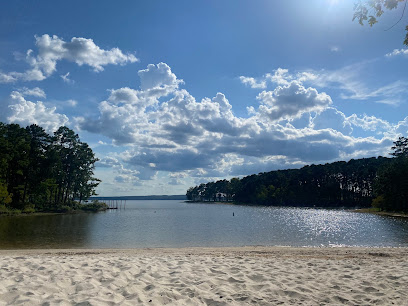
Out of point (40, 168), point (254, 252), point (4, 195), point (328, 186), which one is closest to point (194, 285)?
point (254, 252)

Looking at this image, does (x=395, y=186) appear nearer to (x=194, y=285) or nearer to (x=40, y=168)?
(x=194, y=285)

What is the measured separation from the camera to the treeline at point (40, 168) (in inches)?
2363

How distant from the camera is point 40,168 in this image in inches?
2694

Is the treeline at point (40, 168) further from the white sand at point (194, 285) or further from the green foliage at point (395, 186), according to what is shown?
the green foliage at point (395, 186)

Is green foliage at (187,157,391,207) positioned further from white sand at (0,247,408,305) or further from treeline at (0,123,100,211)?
white sand at (0,247,408,305)

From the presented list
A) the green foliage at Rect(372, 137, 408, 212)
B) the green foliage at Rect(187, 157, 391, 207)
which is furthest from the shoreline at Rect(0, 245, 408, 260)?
the green foliage at Rect(187, 157, 391, 207)

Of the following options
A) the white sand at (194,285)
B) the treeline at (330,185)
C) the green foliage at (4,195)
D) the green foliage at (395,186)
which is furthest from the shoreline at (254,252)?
the treeline at (330,185)

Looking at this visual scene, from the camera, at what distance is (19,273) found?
806cm

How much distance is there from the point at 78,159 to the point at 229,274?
82.3 m

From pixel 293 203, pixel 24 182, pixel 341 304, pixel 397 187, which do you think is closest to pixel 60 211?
pixel 24 182

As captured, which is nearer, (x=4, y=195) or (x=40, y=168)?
(x=4, y=195)

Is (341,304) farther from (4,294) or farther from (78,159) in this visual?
(78,159)

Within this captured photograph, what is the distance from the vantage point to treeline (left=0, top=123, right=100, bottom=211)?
197 feet

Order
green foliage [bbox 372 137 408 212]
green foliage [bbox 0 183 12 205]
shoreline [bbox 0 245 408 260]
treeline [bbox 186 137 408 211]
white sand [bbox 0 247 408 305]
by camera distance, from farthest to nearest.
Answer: treeline [bbox 186 137 408 211]
green foliage [bbox 372 137 408 212]
green foliage [bbox 0 183 12 205]
shoreline [bbox 0 245 408 260]
white sand [bbox 0 247 408 305]
